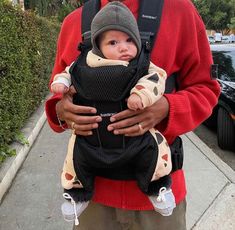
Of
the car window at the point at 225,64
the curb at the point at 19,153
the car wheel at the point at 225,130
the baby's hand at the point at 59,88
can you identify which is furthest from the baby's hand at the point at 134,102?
the car window at the point at 225,64

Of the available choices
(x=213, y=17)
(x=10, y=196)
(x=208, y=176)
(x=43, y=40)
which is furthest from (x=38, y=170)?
(x=213, y=17)

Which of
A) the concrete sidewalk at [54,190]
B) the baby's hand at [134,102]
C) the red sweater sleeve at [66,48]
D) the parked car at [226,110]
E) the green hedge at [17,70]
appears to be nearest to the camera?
the baby's hand at [134,102]

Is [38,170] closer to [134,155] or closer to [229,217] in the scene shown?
[229,217]

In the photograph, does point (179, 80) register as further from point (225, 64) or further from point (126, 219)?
point (225, 64)

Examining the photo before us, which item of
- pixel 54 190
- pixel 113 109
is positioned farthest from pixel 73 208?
pixel 54 190

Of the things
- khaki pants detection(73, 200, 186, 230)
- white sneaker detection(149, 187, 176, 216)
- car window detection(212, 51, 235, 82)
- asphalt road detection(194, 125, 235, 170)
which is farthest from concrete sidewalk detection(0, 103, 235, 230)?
white sneaker detection(149, 187, 176, 216)

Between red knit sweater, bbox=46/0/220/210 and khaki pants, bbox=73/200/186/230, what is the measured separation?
0.05m

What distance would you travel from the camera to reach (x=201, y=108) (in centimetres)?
178

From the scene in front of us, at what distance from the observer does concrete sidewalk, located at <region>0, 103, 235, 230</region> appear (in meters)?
3.47

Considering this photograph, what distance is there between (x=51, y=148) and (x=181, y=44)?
13.0 ft

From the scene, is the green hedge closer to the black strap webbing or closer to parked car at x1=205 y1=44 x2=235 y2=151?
parked car at x1=205 y1=44 x2=235 y2=151

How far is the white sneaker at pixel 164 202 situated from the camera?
1.68m

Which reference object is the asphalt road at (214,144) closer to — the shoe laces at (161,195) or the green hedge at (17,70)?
the green hedge at (17,70)

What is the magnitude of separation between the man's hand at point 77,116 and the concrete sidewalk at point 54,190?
1.90 meters
